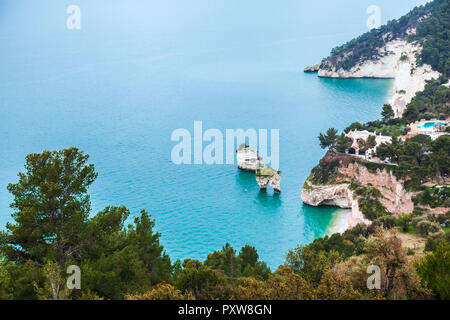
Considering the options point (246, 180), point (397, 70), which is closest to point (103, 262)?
point (246, 180)

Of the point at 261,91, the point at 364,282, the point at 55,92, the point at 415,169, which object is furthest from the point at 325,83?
the point at 364,282

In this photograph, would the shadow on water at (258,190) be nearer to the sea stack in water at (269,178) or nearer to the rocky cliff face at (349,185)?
the sea stack in water at (269,178)

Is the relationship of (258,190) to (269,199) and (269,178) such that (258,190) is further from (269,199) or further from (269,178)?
(269,199)

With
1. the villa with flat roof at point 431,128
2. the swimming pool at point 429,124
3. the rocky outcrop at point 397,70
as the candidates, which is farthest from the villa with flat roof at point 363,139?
the rocky outcrop at point 397,70

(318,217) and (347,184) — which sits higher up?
(347,184)

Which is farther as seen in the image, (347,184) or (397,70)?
(397,70)
